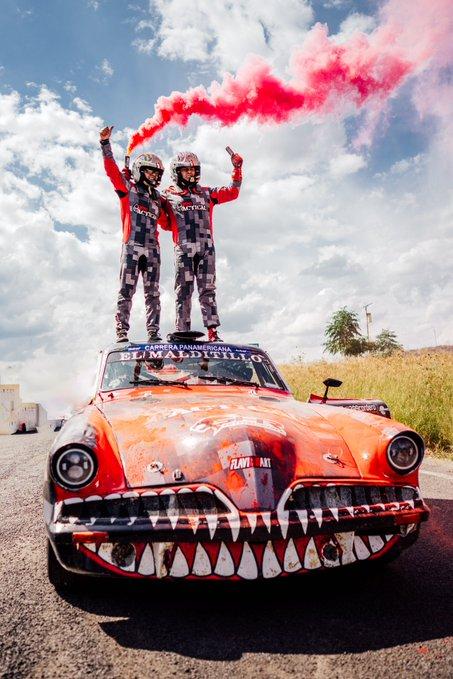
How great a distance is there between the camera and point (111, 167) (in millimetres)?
6746

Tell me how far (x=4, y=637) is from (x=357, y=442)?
179 cm

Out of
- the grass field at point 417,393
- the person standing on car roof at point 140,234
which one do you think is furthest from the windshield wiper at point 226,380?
the grass field at point 417,393

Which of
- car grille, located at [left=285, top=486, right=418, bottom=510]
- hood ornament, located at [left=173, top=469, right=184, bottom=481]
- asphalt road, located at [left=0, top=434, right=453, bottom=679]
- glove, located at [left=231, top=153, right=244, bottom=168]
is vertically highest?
glove, located at [left=231, top=153, right=244, bottom=168]

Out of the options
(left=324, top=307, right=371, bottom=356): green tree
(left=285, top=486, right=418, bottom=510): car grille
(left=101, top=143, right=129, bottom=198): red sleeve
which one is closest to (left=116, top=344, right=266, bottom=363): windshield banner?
(left=285, top=486, right=418, bottom=510): car grille

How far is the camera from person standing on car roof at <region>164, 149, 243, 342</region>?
722 centimetres

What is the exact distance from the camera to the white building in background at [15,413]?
2422cm

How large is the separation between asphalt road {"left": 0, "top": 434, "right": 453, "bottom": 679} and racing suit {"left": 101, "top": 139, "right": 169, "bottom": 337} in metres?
4.34

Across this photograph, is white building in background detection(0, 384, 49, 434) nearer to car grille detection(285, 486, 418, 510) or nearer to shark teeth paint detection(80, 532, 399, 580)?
shark teeth paint detection(80, 532, 399, 580)

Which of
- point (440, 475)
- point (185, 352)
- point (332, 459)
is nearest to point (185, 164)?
point (185, 352)

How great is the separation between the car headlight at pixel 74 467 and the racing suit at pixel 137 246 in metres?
4.38

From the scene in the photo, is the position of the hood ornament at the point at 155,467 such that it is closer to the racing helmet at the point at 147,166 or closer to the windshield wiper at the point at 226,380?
the windshield wiper at the point at 226,380

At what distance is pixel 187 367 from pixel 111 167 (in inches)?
144

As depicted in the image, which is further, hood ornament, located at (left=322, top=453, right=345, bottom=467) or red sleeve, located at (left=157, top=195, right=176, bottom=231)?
red sleeve, located at (left=157, top=195, right=176, bottom=231)

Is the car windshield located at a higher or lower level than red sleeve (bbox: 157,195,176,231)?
lower
